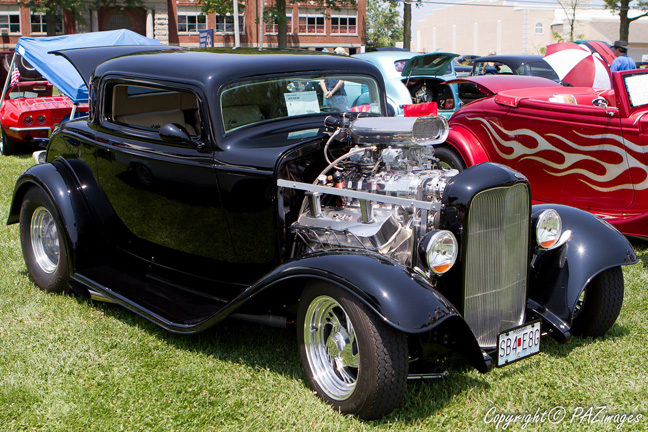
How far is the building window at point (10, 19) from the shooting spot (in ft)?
140

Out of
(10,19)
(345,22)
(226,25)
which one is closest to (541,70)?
(226,25)

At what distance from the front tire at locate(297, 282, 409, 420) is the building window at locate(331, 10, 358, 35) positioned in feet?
156

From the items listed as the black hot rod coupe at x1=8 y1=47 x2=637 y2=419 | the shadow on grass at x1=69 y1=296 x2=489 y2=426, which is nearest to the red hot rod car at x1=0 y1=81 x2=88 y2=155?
the black hot rod coupe at x1=8 y1=47 x2=637 y2=419

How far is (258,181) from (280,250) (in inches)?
15.9

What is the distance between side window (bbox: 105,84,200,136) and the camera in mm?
4555

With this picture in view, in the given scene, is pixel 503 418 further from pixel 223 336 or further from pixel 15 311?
pixel 15 311

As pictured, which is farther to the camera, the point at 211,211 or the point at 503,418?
the point at 211,211

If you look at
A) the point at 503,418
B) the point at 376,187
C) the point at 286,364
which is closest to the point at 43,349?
the point at 286,364

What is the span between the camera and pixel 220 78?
12.5 ft

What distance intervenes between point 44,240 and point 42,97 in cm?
792

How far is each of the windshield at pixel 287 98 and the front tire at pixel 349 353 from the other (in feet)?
4.07

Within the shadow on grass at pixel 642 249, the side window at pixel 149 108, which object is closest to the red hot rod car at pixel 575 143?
the shadow on grass at pixel 642 249

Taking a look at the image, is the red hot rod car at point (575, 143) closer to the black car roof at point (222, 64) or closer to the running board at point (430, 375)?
the black car roof at point (222, 64)

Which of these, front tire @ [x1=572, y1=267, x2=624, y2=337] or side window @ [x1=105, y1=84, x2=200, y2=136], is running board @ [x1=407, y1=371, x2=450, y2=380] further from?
side window @ [x1=105, y1=84, x2=200, y2=136]
